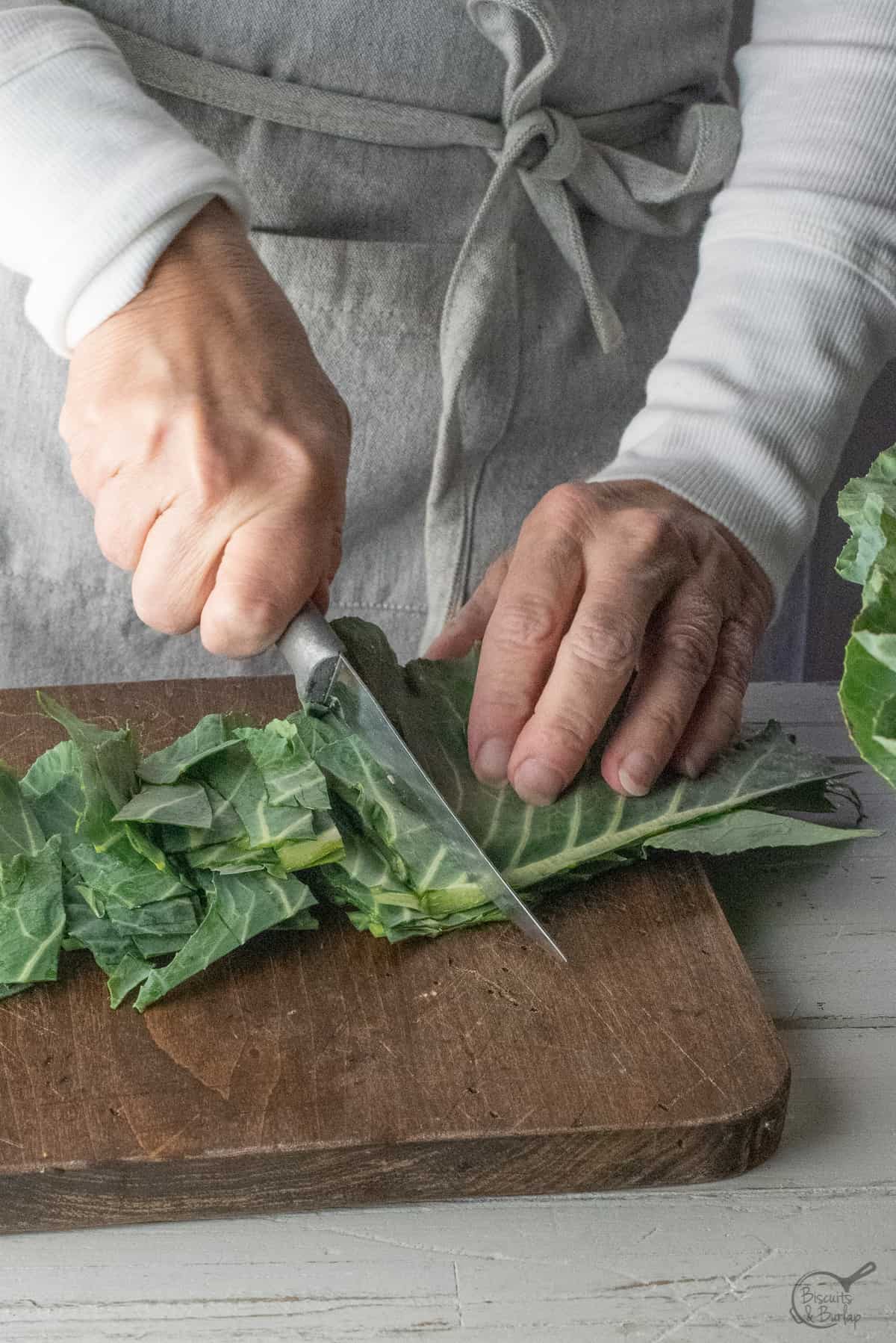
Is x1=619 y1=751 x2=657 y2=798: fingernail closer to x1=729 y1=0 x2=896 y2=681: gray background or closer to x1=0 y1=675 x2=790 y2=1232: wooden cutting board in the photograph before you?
x1=0 y1=675 x2=790 y2=1232: wooden cutting board

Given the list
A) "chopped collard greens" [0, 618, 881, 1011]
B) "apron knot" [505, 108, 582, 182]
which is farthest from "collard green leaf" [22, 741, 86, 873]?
"apron knot" [505, 108, 582, 182]

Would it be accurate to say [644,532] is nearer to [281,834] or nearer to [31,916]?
[281,834]

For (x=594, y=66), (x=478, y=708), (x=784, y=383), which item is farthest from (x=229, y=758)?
(x=594, y=66)

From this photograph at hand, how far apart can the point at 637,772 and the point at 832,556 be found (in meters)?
1.54

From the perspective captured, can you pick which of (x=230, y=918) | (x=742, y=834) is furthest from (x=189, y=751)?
(x=742, y=834)

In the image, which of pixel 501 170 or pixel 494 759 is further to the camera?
pixel 501 170

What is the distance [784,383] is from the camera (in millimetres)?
1632

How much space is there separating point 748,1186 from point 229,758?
0.60 m

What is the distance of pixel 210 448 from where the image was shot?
3.96 ft

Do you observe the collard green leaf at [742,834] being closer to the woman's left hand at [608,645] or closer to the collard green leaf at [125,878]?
the woman's left hand at [608,645]

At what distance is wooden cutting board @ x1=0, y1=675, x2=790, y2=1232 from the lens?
3.29 feet

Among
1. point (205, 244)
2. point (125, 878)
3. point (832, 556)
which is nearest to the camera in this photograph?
point (125, 878)

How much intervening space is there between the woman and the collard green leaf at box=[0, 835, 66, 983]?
25 centimetres

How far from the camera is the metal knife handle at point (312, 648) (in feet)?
4.06
